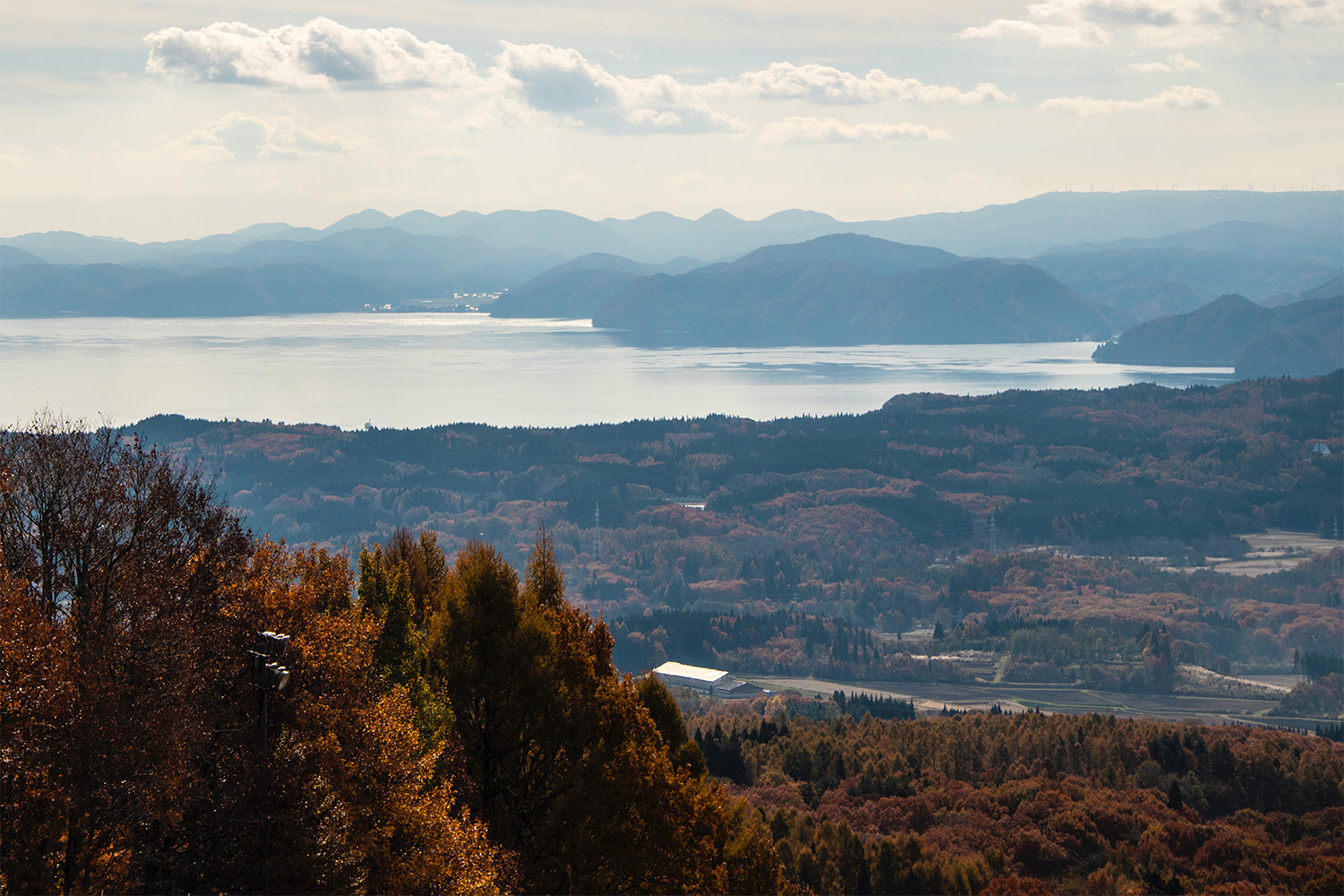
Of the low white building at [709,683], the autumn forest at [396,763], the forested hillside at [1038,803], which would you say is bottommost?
the low white building at [709,683]

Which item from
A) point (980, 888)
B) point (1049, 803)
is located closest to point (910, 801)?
point (1049, 803)

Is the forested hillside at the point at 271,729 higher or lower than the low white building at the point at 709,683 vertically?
higher

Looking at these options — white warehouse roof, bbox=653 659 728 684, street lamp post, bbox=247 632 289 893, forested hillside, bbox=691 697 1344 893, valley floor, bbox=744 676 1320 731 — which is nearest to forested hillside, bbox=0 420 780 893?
street lamp post, bbox=247 632 289 893

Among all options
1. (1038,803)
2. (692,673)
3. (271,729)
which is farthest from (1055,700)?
(271,729)

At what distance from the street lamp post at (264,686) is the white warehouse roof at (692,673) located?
105 m

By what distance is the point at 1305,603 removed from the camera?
164250 mm

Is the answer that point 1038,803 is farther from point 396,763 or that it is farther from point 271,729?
point 271,729

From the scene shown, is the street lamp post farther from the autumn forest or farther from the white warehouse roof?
the white warehouse roof

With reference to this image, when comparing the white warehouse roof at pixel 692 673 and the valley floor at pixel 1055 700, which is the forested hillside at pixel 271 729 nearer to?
the white warehouse roof at pixel 692 673

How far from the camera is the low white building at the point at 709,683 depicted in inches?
4717

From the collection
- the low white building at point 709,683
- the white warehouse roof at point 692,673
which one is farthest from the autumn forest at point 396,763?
the white warehouse roof at point 692,673

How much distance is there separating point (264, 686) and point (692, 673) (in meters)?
110

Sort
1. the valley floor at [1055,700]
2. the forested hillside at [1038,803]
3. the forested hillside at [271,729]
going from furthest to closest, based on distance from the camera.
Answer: the valley floor at [1055,700] → the forested hillside at [1038,803] → the forested hillside at [271,729]

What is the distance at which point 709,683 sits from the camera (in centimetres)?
12056
